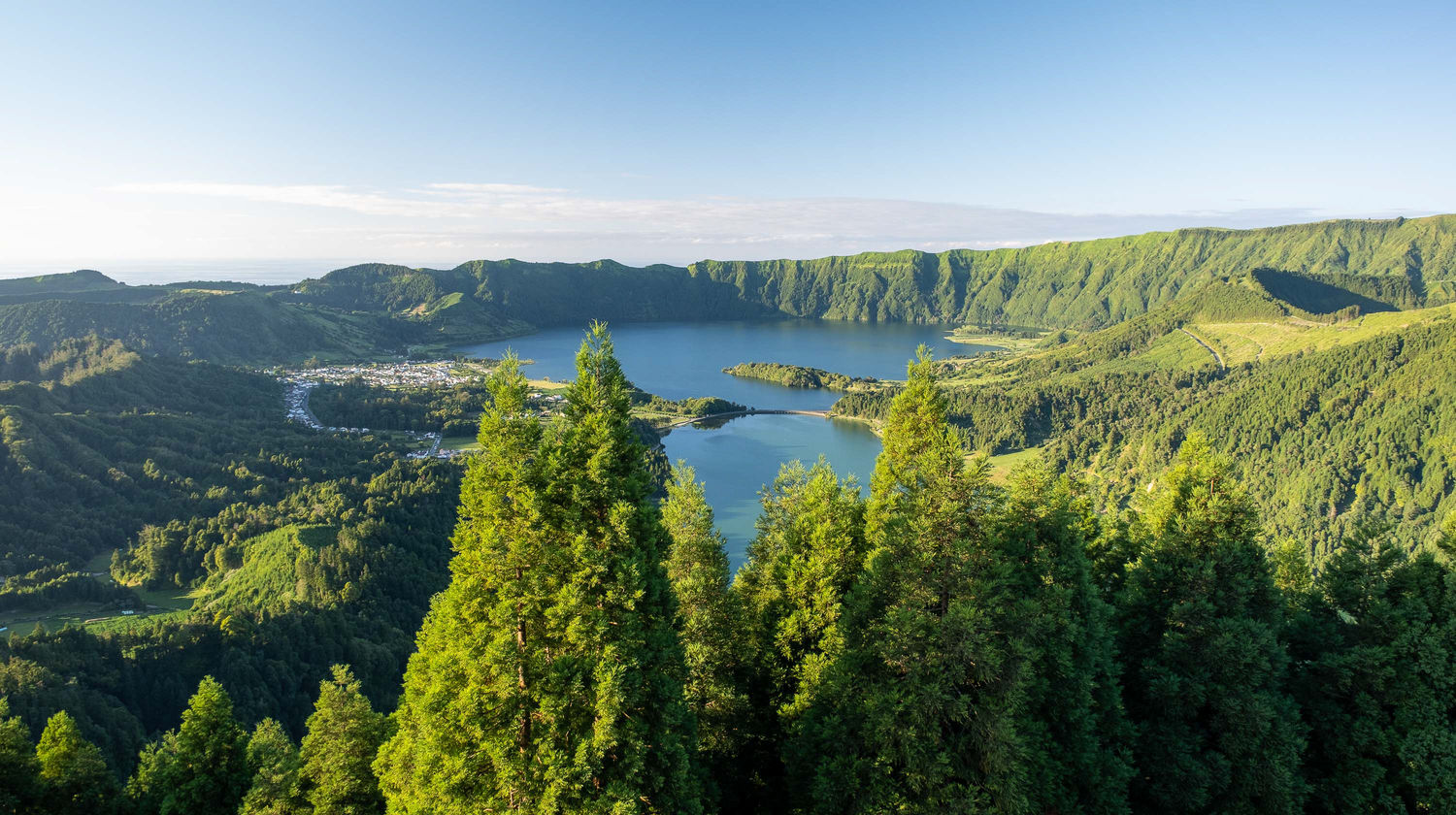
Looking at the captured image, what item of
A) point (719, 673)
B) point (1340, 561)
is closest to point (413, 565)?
point (719, 673)

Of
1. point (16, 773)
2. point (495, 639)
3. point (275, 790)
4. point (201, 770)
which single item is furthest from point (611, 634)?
point (16, 773)

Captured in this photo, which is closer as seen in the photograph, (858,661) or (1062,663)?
(858,661)

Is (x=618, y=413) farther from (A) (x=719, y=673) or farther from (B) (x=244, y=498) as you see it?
(B) (x=244, y=498)

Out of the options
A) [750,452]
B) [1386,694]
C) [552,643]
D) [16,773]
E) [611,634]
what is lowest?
[750,452]

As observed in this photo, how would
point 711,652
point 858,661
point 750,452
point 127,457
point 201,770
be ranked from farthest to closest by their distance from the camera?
point 750,452 < point 127,457 < point 201,770 < point 711,652 < point 858,661

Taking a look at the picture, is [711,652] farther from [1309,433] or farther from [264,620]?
[1309,433]
